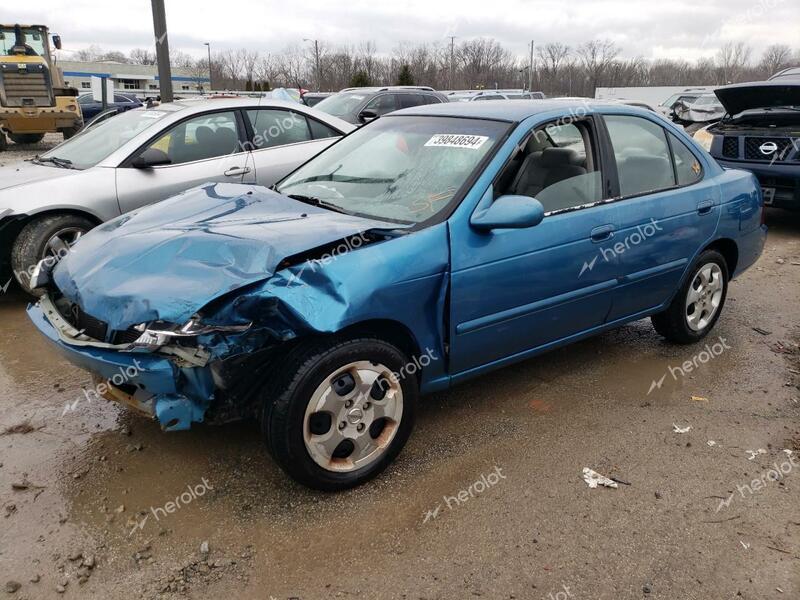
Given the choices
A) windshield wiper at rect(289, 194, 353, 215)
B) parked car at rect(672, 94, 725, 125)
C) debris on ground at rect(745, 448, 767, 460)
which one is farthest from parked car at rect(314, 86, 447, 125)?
parked car at rect(672, 94, 725, 125)

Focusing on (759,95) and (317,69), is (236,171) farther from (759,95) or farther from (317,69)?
(317,69)

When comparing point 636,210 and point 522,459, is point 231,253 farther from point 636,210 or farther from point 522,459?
point 636,210

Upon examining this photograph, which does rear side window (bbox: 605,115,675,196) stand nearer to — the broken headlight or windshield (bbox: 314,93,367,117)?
the broken headlight

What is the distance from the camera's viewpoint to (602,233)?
3662 mm

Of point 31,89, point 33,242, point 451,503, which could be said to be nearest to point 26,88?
point 31,89

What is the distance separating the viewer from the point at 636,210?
152 inches

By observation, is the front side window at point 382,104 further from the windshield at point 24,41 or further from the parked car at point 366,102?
the windshield at point 24,41

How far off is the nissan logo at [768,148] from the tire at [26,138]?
62.3ft

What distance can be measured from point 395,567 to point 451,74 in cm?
6471

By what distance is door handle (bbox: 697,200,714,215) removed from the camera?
426 cm

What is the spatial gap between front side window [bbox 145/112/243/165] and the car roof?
250 cm

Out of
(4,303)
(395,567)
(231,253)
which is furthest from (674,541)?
(4,303)

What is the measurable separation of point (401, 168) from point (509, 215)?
0.81 m

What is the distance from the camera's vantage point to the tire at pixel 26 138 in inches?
756
